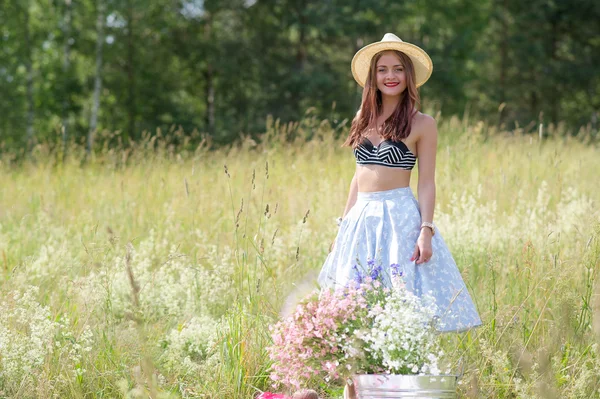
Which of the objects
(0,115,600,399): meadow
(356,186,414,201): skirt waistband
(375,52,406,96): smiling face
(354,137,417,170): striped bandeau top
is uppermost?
(375,52,406,96): smiling face

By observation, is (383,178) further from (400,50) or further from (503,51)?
(503,51)

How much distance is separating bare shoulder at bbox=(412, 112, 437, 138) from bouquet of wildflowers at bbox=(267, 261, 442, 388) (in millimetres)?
678

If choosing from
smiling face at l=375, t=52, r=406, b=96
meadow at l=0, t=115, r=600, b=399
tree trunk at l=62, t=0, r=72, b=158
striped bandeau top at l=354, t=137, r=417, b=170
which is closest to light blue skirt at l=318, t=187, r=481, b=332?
striped bandeau top at l=354, t=137, r=417, b=170

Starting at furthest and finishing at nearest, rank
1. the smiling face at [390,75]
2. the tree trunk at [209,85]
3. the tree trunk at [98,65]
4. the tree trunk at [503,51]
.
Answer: the tree trunk at [503,51]
the tree trunk at [209,85]
the tree trunk at [98,65]
the smiling face at [390,75]

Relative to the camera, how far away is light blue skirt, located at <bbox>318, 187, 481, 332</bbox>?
10.1 ft

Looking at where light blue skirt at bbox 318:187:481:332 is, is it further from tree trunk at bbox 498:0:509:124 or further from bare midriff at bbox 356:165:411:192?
tree trunk at bbox 498:0:509:124

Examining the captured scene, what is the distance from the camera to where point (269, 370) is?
3.17m

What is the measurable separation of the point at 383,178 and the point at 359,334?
0.91m

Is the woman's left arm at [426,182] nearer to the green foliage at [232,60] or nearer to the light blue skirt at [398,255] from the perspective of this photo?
the light blue skirt at [398,255]

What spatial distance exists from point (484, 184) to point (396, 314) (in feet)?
11.5

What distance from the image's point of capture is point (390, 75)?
338cm

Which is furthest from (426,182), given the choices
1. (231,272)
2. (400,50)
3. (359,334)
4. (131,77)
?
(131,77)

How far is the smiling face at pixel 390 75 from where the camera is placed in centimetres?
338

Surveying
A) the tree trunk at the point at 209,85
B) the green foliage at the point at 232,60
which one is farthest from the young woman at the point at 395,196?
the tree trunk at the point at 209,85
